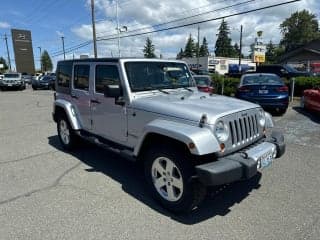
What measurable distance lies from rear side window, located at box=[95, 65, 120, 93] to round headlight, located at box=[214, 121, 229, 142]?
177cm

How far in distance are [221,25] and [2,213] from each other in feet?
326

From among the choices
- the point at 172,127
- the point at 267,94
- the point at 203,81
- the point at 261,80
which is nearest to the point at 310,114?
the point at 267,94

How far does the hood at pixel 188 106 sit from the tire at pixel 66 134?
2446 mm

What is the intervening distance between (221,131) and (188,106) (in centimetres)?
57

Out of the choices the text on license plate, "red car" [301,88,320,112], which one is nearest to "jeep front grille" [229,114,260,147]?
the text on license plate

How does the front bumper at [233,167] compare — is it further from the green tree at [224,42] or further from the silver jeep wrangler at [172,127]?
the green tree at [224,42]

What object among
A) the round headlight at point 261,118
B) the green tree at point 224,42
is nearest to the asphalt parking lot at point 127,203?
the round headlight at point 261,118

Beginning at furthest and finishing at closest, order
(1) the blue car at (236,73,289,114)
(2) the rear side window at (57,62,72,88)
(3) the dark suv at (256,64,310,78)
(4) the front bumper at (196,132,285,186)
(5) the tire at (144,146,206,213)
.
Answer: (3) the dark suv at (256,64,310,78) < (1) the blue car at (236,73,289,114) < (2) the rear side window at (57,62,72,88) < (5) the tire at (144,146,206,213) < (4) the front bumper at (196,132,285,186)

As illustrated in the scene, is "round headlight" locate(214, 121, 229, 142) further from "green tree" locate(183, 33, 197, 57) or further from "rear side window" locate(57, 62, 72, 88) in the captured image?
"green tree" locate(183, 33, 197, 57)

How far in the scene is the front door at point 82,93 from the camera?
17.6ft

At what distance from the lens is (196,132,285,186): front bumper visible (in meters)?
3.05

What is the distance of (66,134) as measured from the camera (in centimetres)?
628

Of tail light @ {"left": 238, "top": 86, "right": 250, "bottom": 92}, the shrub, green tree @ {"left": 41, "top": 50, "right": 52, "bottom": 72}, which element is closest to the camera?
tail light @ {"left": 238, "top": 86, "right": 250, "bottom": 92}

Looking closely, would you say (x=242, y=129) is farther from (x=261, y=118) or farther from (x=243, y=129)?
(x=261, y=118)
